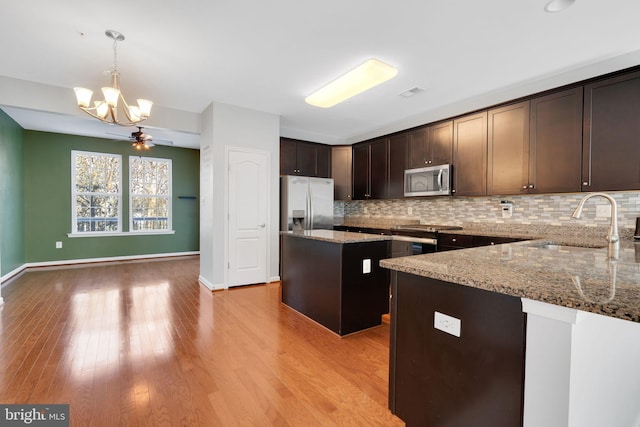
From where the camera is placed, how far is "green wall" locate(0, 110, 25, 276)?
14.3 ft

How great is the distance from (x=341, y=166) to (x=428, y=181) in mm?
1948

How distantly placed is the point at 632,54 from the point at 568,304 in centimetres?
334

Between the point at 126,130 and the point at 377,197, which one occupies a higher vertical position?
the point at 126,130

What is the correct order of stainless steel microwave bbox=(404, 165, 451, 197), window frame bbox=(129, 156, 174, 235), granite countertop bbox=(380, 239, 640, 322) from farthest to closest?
window frame bbox=(129, 156, 174, 235)
stainless steel microwave bbox=(404, 165, 451, 197)
granite countertop bbox=(380, 239, 640, 322)

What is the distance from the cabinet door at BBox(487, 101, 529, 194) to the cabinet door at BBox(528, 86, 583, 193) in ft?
0.23

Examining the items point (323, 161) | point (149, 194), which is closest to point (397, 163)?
point (323, 161)

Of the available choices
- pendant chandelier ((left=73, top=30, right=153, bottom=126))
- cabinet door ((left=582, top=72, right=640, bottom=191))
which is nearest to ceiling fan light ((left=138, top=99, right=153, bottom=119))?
pendant chandelier ((left=73, top=30, right=153, bottom=126))

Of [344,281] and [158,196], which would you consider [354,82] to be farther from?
[158,196]

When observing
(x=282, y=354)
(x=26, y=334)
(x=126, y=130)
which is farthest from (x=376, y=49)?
(x=126, y=130)

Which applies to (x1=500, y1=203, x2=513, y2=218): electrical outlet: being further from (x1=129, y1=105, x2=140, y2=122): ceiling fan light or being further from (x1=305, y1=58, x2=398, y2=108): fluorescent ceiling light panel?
(x1=129, y1=105, x2=140, y2=122): ceiling fan light

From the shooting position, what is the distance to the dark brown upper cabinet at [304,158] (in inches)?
204

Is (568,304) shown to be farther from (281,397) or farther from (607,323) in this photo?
(281,397)

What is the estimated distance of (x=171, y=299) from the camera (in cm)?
377

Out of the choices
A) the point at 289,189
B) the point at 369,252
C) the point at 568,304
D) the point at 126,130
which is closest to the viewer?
the point at 568,304
